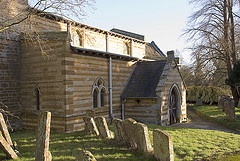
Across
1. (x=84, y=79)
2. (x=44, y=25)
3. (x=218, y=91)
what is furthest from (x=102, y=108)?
(x=218, y=91)

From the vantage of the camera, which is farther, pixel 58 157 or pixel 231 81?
pixel 231 81

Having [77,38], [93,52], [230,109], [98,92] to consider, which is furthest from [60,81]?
[230,109]

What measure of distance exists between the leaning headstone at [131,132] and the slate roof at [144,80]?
790 centimetres

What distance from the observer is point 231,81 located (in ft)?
74.7

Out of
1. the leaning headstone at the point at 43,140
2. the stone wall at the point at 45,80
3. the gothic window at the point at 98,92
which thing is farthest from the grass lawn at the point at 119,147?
the gothic window at the point at 98,92

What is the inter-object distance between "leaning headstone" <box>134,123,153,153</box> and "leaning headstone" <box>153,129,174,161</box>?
0.50 m

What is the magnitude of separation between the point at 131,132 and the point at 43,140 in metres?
3.38

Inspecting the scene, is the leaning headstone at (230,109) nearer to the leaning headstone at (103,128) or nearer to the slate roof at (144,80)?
the slate roof at (144,80)

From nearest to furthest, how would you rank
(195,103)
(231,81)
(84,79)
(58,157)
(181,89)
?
(58,157) < (84,79) < (181,89) < (231,81) < (195,103)

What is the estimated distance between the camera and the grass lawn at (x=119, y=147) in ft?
25.9

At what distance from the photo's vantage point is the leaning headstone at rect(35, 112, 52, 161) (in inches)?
254

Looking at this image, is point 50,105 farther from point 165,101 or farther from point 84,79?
point 165,101

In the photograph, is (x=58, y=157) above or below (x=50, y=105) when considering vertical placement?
below

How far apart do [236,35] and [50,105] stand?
2266 cm
